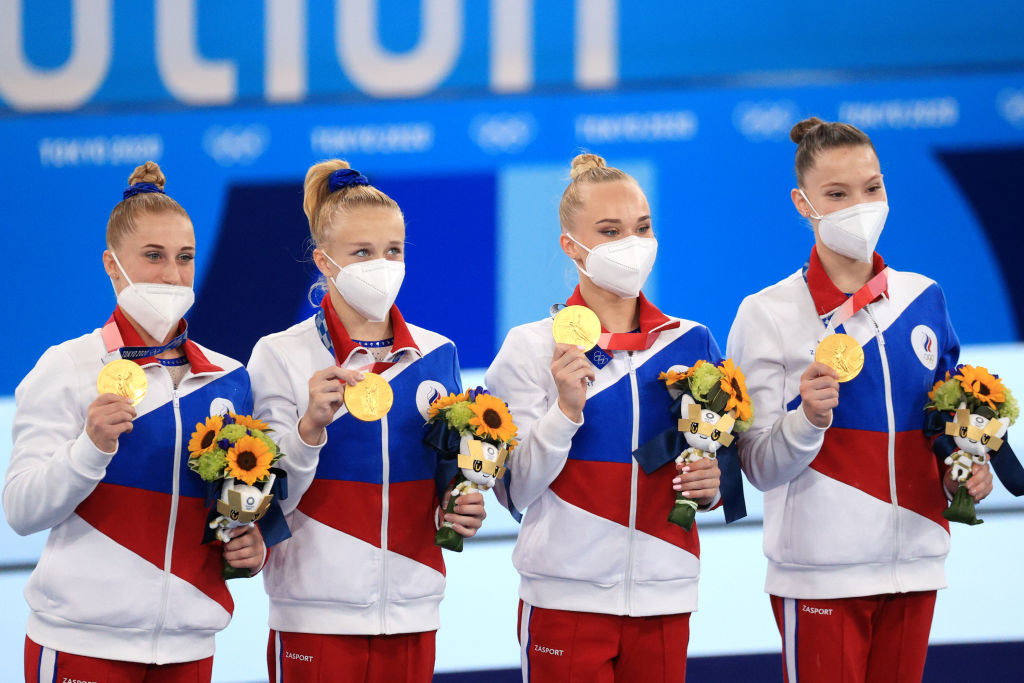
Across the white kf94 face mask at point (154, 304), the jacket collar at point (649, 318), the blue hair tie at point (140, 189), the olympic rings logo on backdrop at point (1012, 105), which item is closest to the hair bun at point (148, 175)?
the blue hair tie at point (140, 189)

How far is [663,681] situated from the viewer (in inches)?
Result: 115

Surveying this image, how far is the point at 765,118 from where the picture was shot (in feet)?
18.2

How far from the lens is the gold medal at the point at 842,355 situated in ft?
9.69

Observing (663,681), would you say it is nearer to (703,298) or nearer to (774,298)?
(774,298)

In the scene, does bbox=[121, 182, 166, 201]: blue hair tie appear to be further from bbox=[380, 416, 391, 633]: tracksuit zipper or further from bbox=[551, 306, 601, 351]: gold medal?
bbox=[551, 306, 601, 351]: gold medal

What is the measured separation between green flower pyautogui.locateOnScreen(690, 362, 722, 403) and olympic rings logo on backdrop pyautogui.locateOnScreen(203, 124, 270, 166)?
3437 mm

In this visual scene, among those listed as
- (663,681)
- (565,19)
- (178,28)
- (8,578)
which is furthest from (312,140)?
(663,681)

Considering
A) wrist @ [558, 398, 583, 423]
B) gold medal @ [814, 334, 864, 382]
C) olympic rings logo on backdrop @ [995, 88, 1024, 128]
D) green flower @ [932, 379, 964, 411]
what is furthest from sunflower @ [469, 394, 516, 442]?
olympic rings logo on backdrop @ [995, 88, 1024, 128]

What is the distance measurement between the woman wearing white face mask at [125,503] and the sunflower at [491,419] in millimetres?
661

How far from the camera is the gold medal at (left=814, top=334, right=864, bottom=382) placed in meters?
2.95

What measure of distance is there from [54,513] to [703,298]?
365cm

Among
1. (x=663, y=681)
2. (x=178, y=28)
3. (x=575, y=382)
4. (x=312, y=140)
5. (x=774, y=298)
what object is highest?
(x=178, y=28)

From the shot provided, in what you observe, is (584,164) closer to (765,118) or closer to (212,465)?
(212,465)

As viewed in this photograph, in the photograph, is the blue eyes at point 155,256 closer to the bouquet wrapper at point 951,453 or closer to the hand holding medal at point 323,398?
the hand holding medal at point 323,398
